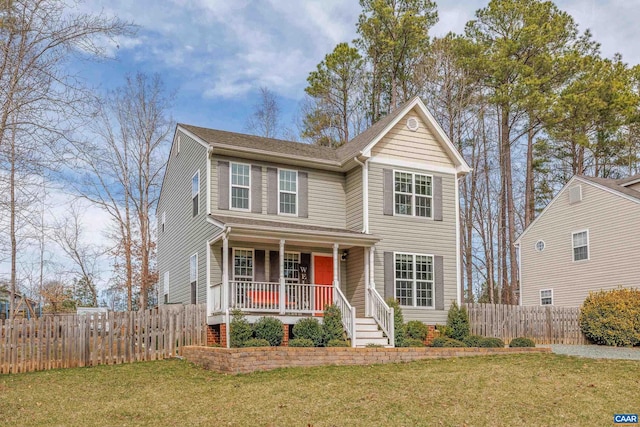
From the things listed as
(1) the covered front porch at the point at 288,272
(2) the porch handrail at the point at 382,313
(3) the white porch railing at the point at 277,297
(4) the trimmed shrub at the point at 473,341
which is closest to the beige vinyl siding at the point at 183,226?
(1) the covered front porch at the point at 288,272

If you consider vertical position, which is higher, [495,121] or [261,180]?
[495,121]

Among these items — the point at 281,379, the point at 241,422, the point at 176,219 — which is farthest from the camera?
the point at 176,219

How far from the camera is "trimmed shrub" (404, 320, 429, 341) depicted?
1803 centimetres

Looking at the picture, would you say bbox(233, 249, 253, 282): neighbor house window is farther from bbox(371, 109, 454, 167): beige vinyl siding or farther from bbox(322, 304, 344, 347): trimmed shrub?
bbox(371, 109, 454, 167): beige vinyl siding

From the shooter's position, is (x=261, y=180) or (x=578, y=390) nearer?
(x=578, y=390)

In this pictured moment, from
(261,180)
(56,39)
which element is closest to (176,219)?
(261,180)

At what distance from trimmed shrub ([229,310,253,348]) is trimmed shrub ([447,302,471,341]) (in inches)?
259

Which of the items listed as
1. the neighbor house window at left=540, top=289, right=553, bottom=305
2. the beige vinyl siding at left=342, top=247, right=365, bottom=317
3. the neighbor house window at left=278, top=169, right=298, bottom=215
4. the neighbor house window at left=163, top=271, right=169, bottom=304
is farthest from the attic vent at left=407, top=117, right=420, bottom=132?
the neighbor house window at left=540, top=289, right=553, bottom=305

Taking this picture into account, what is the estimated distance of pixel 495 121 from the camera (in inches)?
1359

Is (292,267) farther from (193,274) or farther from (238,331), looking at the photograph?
(238,331)

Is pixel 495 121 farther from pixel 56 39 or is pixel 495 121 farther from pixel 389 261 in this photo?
pixel 56 39

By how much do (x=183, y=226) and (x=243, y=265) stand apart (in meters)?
3.99

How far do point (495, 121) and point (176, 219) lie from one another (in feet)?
64.5

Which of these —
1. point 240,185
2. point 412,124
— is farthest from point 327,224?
point 412,124
